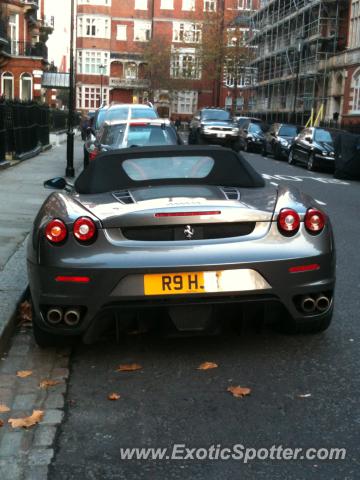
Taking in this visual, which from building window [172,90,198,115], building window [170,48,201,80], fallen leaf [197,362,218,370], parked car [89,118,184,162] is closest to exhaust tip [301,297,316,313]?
fallen leaf [197,362,218,370]

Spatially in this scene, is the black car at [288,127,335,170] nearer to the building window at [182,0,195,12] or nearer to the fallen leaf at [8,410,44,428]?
the fallen leaf at [8,410,44,428]

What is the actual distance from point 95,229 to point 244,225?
3.05 ft

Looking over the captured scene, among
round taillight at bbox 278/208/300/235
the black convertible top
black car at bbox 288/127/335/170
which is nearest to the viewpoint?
round taillight at bbox 278/208/300/235

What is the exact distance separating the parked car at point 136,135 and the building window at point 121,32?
3040 inches

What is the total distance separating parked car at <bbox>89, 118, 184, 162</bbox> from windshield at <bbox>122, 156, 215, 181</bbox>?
759 cm

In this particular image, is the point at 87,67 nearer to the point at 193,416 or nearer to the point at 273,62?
the point at 273,62

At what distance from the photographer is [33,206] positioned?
11.0m

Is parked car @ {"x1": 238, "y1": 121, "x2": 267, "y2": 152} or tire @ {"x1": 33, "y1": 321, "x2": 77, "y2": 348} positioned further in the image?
parked car @ {"x1": 238, "y1": 121, "x2": 267, "y2": 152}

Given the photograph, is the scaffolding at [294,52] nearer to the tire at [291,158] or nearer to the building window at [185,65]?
the building window at [185,65]

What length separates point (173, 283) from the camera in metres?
4.03

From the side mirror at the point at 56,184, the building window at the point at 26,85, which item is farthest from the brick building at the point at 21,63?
the side mirror at the point at 56,184

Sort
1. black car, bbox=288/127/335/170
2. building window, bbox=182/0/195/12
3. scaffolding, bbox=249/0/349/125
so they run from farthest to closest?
1. building window, bbox=182/0/195/12
2. scaffolding, bbox=249/0/349/125
3. black car, bbox=288/127/335/170

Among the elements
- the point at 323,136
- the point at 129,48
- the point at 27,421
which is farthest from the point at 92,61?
the point at 27,421

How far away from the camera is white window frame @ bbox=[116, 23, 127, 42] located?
87000 mm
